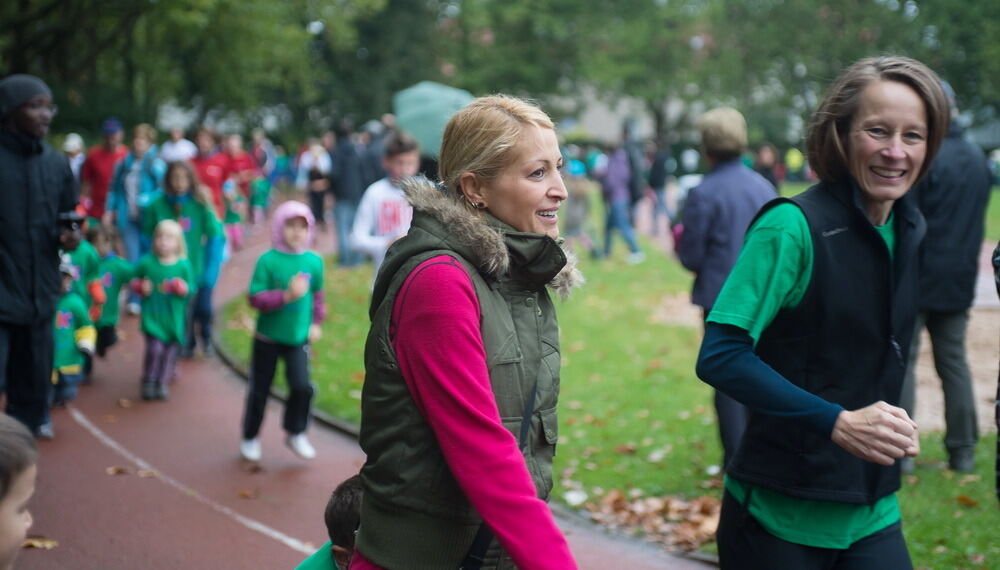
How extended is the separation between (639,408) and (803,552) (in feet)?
21.2

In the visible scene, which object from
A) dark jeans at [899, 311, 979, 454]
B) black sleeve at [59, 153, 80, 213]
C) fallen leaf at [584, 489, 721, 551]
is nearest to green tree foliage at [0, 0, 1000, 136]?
black sleeve at [59, 153, 80, 213]

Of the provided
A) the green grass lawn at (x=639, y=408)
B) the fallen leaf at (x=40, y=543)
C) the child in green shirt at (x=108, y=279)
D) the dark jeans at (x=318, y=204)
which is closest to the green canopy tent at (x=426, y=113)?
the green grass lawn at (x=639, y=408)

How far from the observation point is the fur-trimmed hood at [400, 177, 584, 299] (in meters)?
2.53

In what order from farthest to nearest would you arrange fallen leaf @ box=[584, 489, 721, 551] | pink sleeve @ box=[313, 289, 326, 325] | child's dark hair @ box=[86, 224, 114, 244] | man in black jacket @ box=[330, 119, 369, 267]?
1. man in black jacket @ box=[330, 119, 369, 267]
2. child's dark hair @ box=[86, 224, 114, 244]
3. pink sleeve @ box=[313, 289, 326, 325]
4. fallen leaf @ box=[584, 489, 721, 551]

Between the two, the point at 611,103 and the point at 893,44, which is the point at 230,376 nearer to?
the point at 893,44

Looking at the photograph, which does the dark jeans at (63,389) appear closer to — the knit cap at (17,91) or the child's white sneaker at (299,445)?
the child's white sneaker at (299,445)

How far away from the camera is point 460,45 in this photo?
62.2m

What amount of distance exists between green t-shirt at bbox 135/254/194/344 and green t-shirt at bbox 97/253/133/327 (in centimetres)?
39

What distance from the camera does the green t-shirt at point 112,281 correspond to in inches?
393

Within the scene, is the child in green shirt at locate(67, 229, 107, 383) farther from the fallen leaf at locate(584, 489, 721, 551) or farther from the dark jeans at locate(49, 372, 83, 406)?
the fallen leaf at locate(584, 489, 721, 551)

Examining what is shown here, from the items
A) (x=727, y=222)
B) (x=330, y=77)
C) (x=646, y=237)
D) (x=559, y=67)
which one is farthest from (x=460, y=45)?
(x=727, y=222)

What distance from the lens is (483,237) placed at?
2537 mm

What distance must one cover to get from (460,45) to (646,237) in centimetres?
3896

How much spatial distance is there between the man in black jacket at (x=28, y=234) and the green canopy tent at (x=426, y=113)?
→ 13.6ft
